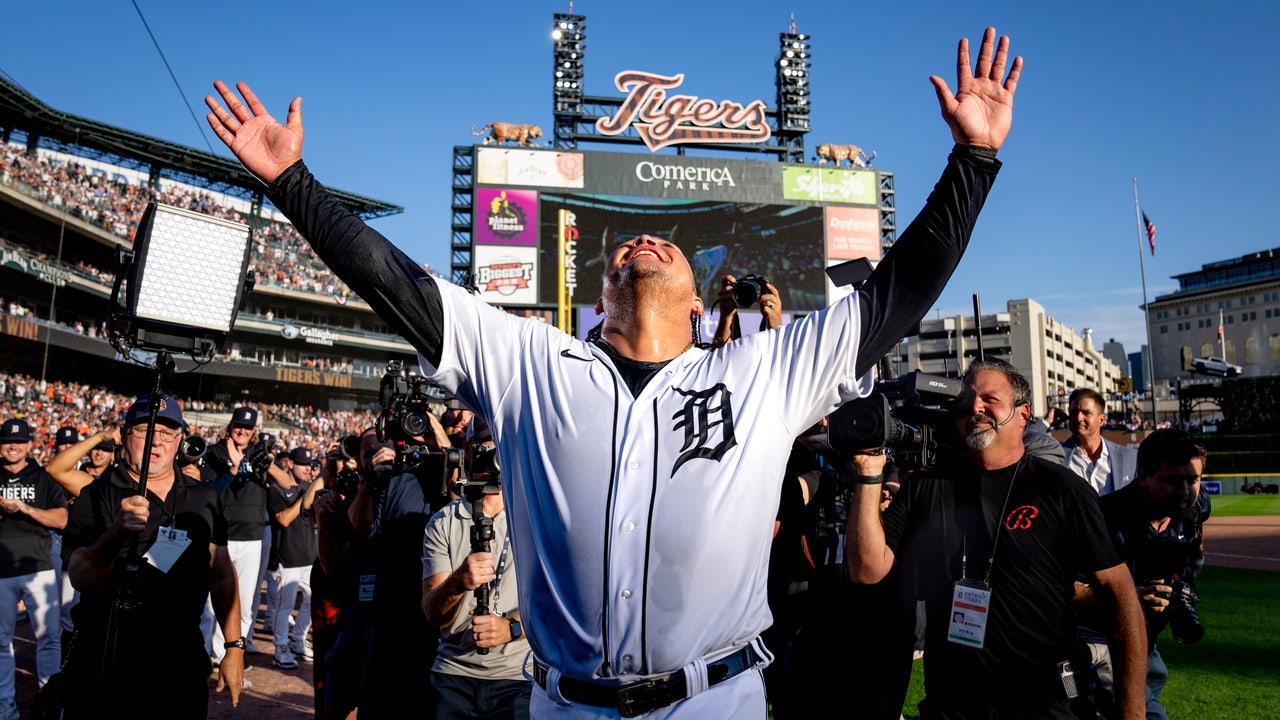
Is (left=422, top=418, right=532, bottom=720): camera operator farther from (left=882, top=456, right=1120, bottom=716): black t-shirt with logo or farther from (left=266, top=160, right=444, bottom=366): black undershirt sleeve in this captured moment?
(left=882, top=456, right=1120, bottom=716): black t-shirt with logo

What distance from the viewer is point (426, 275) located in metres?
2.32

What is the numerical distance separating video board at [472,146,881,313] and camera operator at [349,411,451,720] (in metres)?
25.1

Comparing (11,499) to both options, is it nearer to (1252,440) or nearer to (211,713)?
(211,713)

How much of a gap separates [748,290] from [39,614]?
23.4 ft

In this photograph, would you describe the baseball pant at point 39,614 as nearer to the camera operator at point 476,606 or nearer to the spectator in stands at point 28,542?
the spectator in stands at point 28,542

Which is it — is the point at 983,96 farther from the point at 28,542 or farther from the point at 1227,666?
the point at 28,542

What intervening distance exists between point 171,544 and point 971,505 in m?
3.91

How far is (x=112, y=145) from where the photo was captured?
49.4 meters

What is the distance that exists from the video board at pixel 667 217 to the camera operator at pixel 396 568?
25125mm

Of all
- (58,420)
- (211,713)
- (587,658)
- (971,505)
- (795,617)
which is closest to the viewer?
(587,658)

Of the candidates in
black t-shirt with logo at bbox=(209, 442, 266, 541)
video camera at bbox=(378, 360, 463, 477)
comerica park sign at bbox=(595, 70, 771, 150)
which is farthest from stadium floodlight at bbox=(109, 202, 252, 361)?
comerica park sign at bbox=(595, 70, 771, 150)

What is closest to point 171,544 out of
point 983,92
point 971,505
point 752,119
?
point 971,505

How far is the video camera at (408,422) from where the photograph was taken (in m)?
4.33

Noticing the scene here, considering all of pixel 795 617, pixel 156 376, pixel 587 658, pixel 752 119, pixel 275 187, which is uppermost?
pixel 752 119
